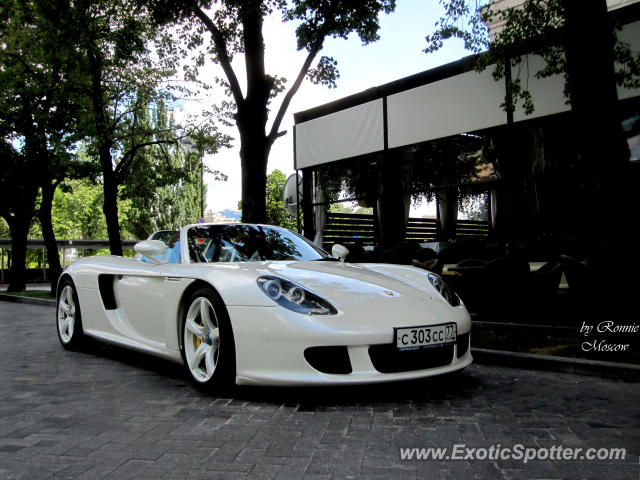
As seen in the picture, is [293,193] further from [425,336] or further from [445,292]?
[425,336]

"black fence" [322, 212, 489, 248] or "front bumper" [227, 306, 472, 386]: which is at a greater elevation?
"black fence" [322, 212, 489, 248]

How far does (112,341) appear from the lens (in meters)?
5.02

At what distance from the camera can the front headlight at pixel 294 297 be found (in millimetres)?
3410

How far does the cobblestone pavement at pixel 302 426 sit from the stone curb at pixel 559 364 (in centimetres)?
12

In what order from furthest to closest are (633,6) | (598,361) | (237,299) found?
(633,6) < (598,361) < (237,299)

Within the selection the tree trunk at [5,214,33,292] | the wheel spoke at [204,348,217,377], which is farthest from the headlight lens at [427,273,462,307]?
the tree trunk at [5,214,33,292]

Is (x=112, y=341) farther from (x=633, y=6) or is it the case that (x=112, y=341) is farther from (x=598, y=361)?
(x=633, y=6)

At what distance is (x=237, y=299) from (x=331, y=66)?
346 inches

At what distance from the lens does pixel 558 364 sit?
14.9 ft

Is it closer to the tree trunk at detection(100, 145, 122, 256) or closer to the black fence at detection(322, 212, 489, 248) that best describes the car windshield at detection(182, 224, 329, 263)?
the black fence at detection(322, 212, 489, 248)

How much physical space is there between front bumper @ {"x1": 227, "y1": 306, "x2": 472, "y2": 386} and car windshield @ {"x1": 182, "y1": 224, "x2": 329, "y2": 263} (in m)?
0.99

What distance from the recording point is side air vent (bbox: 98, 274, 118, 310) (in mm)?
5133

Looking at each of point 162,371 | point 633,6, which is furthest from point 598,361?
point 633,6

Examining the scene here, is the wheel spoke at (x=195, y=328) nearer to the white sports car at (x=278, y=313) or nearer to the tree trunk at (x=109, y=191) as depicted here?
the white sports car at (x=278, y=313)
